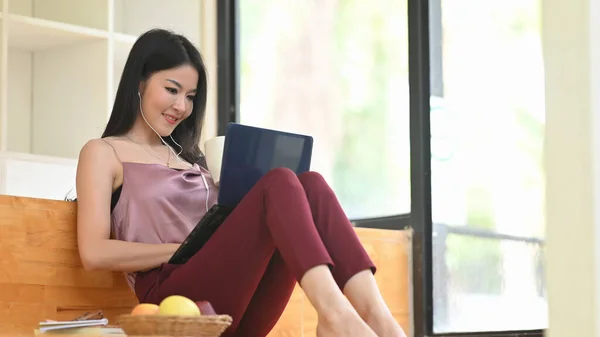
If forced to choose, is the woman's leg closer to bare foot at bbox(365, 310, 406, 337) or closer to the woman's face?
bare foot at bbox(365, 310, 406, 337)

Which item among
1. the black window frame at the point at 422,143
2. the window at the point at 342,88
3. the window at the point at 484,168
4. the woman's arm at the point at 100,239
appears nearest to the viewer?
the woman's arm at the point at 100,239

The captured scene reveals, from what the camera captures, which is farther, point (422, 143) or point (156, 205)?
point (422, 143)

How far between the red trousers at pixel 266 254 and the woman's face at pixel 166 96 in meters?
0.43

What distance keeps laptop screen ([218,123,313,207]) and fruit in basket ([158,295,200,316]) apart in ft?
Answer: 1.07

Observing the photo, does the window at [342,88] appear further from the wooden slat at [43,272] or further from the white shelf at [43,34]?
the wooden slat at [43,272]

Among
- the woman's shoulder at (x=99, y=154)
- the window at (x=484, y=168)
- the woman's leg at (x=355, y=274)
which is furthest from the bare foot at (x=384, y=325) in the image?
the window at (x=484, y=168)

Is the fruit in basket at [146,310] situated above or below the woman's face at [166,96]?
below

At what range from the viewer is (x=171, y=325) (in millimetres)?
1576

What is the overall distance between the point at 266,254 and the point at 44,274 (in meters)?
0.61

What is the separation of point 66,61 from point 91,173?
1320 millimetres

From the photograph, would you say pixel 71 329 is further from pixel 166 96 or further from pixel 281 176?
pixel 166 96

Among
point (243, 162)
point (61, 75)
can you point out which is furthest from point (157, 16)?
point (243, 162)

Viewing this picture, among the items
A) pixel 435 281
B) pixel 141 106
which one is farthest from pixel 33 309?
pixel 435 281

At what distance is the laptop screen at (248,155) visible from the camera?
1851 mm
